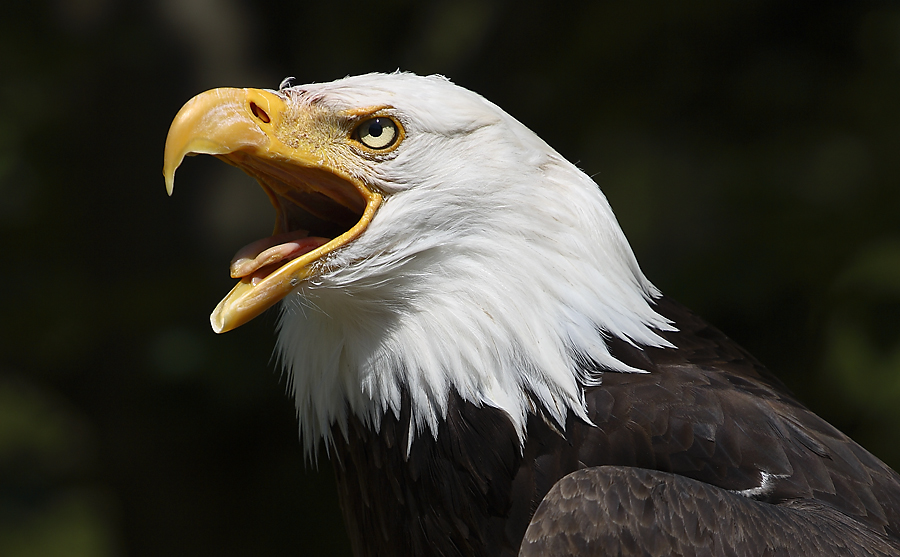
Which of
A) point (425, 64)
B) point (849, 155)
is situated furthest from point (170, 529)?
point (849, 155)

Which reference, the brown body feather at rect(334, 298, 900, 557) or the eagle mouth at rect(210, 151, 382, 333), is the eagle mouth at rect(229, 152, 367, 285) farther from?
the brown body feather at rect(334, 298, 900, 557)

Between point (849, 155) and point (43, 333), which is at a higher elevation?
point (849, 155)

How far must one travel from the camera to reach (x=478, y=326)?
2266 mm

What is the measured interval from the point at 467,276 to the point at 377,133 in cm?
42

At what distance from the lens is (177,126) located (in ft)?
6.98

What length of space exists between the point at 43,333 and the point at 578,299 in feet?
12.9

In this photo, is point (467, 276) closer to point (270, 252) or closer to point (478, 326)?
point (478, 326)

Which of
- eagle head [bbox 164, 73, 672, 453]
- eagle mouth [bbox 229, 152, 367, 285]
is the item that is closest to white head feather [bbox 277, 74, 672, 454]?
eagle head [bbox 164, 73, 672, 453]

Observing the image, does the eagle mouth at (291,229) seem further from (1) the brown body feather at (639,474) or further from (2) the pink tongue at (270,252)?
(1) the brown body feather at (639,474)

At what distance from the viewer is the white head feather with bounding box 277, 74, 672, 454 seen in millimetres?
2230

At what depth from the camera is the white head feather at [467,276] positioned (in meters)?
2.23

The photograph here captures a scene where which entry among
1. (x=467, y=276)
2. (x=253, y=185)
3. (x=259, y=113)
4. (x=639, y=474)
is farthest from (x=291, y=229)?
(x=253, y=185)

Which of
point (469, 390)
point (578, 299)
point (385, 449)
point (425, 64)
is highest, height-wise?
point (425, 64)

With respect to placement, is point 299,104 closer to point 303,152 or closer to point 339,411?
point 303,152
